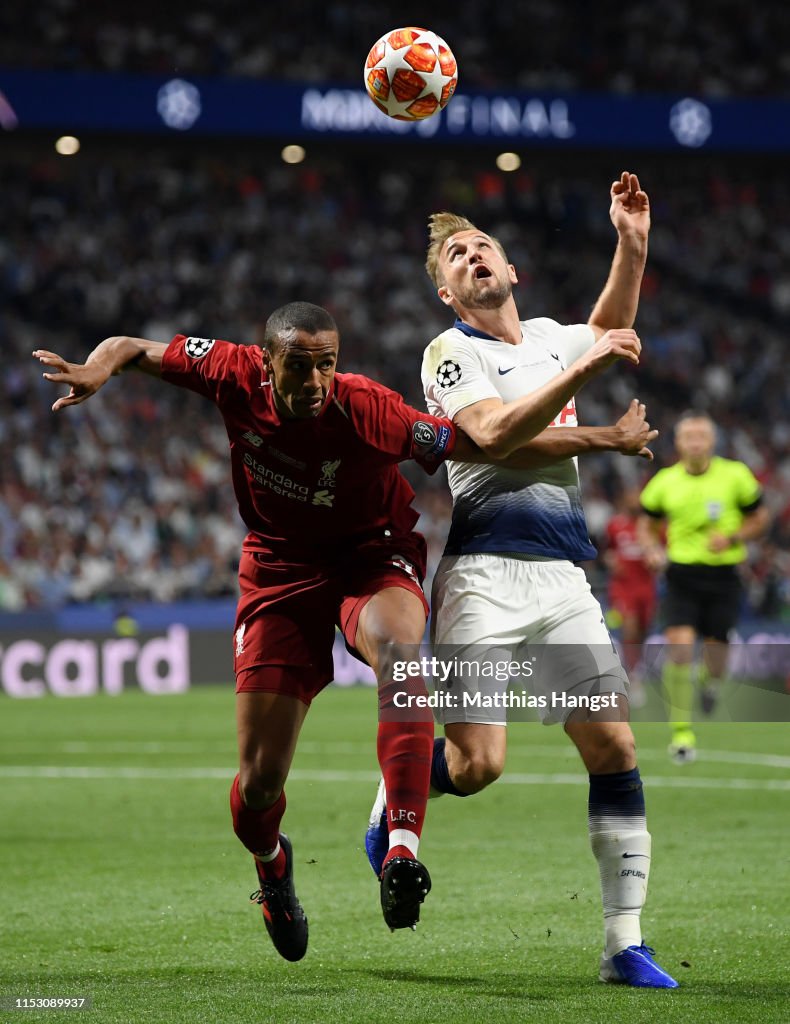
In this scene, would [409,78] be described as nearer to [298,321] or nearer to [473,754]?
[298,321]

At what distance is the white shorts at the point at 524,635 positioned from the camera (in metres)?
5.20

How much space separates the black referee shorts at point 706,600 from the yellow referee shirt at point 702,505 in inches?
3.6

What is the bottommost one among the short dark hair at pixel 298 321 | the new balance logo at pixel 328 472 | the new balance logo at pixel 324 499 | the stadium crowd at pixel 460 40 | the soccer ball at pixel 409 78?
the new balance logo at pixel 324 499

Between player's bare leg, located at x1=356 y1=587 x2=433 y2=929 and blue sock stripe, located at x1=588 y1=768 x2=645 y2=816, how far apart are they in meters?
0.63

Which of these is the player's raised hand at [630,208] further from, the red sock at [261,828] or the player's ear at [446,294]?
the red sock at [261,828]

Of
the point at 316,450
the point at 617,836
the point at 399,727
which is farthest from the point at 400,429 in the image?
the point at 617,836

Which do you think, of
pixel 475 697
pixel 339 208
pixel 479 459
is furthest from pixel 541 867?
pixel 339 208

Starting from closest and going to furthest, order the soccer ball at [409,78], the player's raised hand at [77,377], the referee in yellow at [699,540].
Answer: the player's raised hand at [77,377]
the soccer ball at [409,78]
the referee in yellow at [699,540]

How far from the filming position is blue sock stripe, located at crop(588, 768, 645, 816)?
5113 millimetres

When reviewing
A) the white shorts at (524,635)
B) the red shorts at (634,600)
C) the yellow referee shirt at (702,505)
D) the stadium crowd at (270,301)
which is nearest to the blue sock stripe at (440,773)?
the white shorts at (524,635)

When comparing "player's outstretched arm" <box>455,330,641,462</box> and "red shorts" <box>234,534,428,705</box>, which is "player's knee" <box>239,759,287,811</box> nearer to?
"red shorts" <box>234,534,428,705</box>

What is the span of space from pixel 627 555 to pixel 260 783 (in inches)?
514

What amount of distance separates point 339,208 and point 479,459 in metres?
22.5

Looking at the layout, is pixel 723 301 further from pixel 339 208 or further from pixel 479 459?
pixel 479 459
